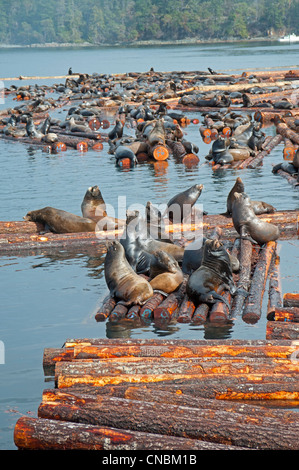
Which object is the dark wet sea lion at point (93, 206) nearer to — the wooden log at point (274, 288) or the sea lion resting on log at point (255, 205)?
the sea lion resting on log at point (255, 205)

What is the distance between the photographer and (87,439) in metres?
5.28

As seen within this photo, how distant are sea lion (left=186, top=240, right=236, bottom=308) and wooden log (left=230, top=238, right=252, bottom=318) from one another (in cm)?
12

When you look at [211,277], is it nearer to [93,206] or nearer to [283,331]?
[283,331]

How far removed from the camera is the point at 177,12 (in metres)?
166

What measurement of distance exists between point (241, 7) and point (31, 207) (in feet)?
550

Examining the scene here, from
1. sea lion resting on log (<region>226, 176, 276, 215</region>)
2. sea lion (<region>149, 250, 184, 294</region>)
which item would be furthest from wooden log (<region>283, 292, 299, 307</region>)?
sea lion resting on log (<region>226, 176, 276, 215</region>)

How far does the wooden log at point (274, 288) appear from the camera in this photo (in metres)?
8.30

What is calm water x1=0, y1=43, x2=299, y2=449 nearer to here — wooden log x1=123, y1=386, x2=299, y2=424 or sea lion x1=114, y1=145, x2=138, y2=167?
sea lion x1=114, y1=145, x2=138, y2=167

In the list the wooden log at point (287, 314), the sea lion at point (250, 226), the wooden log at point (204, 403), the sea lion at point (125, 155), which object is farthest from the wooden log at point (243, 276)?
the sea lion at point (125, 155)

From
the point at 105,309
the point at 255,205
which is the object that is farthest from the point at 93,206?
the point at 105,309

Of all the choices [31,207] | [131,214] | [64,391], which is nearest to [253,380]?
[64,391]

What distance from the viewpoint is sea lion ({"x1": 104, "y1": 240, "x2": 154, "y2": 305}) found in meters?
8.71

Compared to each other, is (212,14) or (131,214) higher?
(212,14)
